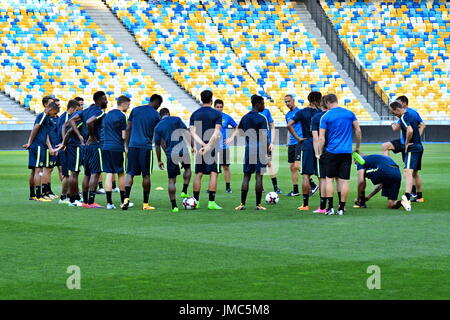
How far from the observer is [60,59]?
4591 centimetres

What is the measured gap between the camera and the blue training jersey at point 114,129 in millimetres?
16562

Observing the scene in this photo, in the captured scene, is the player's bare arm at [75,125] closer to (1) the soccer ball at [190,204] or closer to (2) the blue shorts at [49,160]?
(2) the blue shorts at [49,160]

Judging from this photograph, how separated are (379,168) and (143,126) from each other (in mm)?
4340

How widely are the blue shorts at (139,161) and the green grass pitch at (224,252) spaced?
0.72 meters

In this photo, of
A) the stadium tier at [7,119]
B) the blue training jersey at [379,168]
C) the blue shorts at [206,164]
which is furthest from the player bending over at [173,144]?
the stadium tier at [7,119]

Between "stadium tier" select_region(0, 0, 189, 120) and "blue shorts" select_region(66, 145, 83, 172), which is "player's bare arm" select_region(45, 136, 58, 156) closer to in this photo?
"blue shorts" select_region(66, 145, 83, 172)

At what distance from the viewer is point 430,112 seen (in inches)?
1969

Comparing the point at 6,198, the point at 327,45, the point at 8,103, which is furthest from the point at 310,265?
the point at 327,45

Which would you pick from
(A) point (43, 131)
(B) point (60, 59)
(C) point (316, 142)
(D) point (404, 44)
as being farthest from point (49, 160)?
(D) point (404, 44)

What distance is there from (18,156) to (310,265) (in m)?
28.2

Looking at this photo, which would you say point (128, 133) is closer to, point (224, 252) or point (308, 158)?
point (308, 158)

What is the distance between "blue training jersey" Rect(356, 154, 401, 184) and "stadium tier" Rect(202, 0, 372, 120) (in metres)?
30.8
